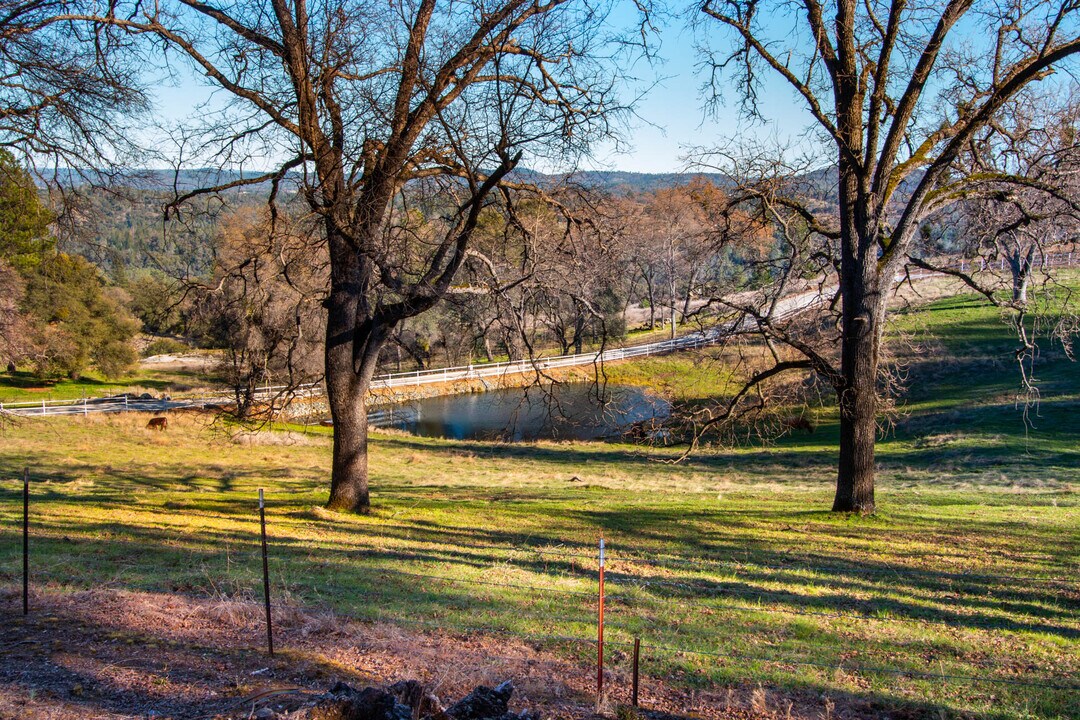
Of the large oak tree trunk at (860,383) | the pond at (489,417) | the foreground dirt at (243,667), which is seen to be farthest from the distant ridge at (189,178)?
the pond at (489,417)

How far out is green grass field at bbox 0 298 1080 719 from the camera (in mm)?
6109

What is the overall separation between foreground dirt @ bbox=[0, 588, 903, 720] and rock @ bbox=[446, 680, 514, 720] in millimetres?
805

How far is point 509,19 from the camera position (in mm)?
10984

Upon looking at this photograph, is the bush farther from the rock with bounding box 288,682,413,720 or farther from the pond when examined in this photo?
the rock with bounding box 288,682,413,720

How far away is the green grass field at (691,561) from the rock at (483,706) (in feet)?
6.29

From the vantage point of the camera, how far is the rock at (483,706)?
383cm

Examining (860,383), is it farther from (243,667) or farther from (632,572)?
(243,667)

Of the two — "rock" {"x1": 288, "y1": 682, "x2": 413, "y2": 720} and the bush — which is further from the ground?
the bush

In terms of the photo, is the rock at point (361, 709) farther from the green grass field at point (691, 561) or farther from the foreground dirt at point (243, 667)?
the green grass field at point (691, 561)

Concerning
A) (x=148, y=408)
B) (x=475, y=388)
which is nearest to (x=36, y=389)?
(x=148, y=408)

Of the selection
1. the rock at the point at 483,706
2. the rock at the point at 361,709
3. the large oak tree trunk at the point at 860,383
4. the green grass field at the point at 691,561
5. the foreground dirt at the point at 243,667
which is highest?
the large oak tree trunk at the point at 860,383

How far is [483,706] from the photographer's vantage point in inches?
153

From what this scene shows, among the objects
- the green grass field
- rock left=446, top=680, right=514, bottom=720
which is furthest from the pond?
rock left=446, top=680, right=514, bottom=720

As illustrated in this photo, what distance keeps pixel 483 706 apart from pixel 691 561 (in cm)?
633
